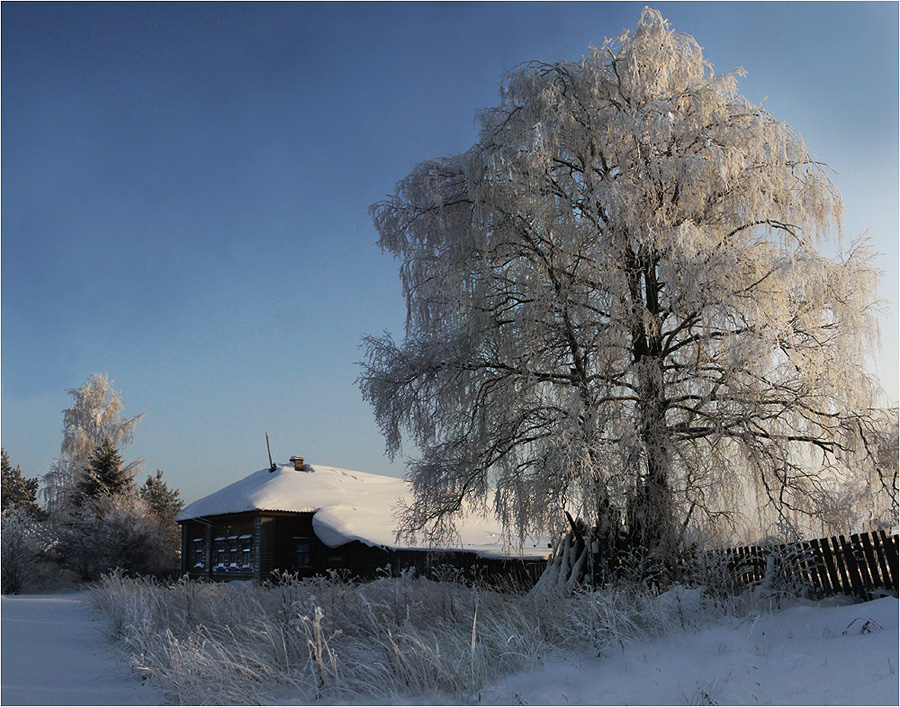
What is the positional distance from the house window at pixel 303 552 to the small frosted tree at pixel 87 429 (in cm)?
1506

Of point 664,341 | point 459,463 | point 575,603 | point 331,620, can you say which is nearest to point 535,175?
point 664,341

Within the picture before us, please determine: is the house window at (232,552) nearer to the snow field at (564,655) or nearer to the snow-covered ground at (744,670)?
the snow field at (564,655)

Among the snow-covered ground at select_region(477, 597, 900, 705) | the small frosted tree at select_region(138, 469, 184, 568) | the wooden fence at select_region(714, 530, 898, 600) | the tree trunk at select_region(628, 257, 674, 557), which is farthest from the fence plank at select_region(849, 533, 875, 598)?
the small frosted tree at select_region(138, 469, 184, 568)

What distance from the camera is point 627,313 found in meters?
11.0

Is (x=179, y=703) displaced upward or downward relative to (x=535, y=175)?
downward

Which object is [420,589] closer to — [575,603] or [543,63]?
[575,603]

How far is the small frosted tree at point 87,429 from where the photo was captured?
112 ft

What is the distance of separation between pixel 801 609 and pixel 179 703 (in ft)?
22.7

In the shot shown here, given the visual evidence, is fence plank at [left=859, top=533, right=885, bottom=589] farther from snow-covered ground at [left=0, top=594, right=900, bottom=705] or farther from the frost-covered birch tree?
the frost-covered birch tree

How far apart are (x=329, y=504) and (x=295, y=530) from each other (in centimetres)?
154

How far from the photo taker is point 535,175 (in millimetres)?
11539

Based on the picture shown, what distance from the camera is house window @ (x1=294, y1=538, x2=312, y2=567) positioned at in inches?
976

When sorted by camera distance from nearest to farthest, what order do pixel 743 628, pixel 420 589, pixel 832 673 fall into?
pixel 832 673
pixel 743 628
pixel 420 589

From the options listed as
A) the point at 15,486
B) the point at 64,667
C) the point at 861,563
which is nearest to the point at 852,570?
the point at 861,563
